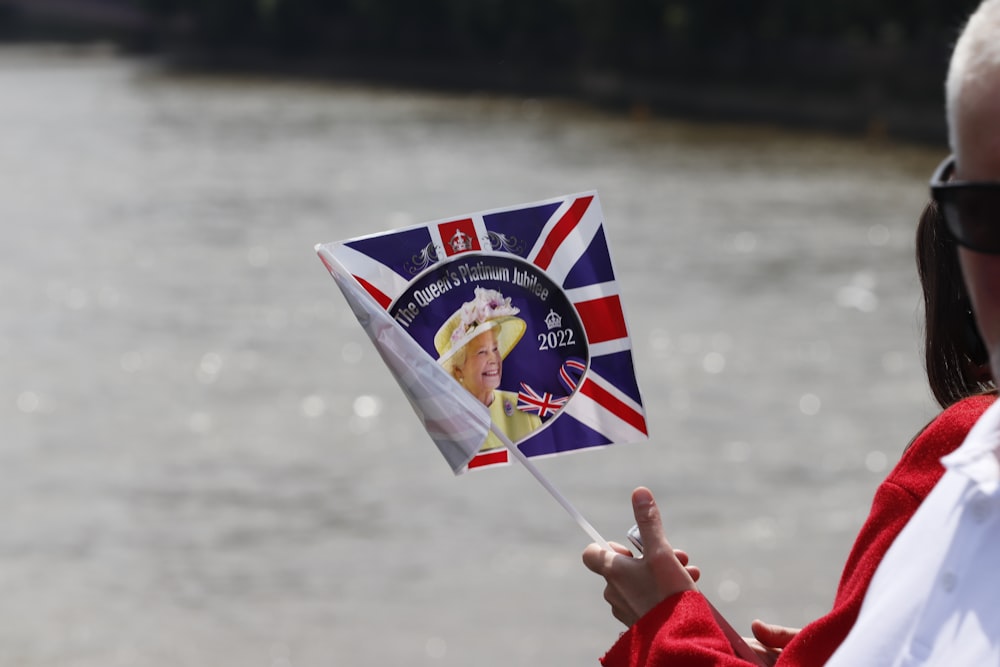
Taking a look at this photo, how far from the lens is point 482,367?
1768 mm

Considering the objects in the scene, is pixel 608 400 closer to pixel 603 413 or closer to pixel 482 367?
pixel 603 413

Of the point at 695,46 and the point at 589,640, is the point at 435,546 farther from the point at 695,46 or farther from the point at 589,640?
the point at 695,46

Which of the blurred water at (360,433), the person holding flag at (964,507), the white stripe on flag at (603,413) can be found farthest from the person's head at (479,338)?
the blurred water at (360,433)

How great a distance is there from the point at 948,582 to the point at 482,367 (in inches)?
32.8

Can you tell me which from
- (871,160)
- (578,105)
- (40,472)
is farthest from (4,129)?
(40,472)

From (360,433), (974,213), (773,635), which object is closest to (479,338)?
(773,635)

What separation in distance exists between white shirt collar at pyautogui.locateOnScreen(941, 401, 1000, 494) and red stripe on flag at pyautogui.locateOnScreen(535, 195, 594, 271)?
2.52ft

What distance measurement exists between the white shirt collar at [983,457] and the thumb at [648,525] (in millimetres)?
551

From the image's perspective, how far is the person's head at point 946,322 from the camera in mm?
1545

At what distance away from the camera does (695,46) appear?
136ft

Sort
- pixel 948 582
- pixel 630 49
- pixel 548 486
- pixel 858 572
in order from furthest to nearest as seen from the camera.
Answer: pixel 630 49, pixel 548 486, pixel 858 572, pixel 948 582

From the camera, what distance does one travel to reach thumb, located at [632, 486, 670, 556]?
1571mm

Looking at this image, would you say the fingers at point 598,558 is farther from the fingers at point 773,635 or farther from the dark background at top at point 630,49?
the dark background at top at point 630,49

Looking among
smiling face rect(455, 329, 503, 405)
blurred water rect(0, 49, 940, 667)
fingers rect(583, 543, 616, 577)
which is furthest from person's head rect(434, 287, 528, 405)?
blurred water rect(0, 49, 940, 667)
